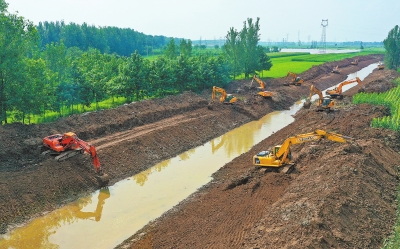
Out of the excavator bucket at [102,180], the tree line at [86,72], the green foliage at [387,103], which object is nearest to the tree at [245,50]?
the tree line at [86,72]

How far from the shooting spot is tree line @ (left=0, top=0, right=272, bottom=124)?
84.4ft

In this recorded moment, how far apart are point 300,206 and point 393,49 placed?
80.3 meters

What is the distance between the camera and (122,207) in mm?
19828

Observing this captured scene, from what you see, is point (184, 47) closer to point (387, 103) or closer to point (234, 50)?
point (234, 50)

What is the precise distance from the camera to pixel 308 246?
477 inches

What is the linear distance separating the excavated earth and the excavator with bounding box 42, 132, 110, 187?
1.73 feet

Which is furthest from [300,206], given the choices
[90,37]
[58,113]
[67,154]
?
[90,37]

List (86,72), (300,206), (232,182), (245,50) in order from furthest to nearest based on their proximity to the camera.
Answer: (245,50), (86,72), (232,182), (300,206)

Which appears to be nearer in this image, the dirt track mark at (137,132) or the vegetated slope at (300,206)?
the vegetated slope at (300,206)

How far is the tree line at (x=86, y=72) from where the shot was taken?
1013 inches

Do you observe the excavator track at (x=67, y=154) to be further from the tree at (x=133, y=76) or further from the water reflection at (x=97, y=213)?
the tree at (x=133, y=76)

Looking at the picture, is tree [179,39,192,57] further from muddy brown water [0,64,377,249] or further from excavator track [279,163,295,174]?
excavator track [279,163,295,174]

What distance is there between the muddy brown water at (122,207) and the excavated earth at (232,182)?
773 millimetres

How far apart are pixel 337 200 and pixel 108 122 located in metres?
20.0
